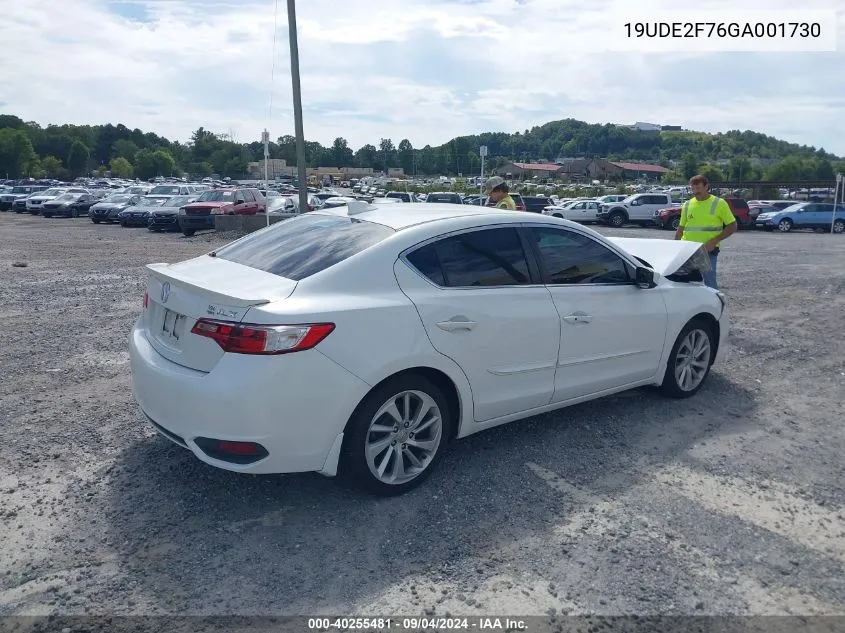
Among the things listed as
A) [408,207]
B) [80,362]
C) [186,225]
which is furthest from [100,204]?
[408,207]

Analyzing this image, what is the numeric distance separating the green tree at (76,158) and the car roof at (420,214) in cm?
13248

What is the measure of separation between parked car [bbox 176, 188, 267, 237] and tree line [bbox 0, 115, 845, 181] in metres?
60.9

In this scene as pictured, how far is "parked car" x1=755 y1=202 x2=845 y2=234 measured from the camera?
3500cm

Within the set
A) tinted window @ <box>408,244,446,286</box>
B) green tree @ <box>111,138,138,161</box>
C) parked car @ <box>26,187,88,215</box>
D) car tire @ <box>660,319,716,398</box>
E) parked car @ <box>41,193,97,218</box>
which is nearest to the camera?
tinted window @ <box>408,244,446,286</box>

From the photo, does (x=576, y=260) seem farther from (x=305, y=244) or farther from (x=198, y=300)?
(x=198, y=300)

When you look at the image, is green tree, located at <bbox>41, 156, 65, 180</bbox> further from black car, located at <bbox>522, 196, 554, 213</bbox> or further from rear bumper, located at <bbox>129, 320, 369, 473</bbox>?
rear bumper, located at <bbox>129, 320, 369, 473</bbox>

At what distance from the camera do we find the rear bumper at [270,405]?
141 inches

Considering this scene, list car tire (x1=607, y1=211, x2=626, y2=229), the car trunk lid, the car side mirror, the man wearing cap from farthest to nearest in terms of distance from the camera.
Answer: car tire (x1=607, y1=211, x2=626, y2=229) < the man wearing cap < the car side mirror < the car trunk lid

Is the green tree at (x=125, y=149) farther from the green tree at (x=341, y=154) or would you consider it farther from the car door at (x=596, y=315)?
the car door at (x=596, y=315)

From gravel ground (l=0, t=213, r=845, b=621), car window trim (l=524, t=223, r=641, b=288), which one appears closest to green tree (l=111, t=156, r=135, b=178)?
gravel ground (l=0, t=213, r=845, b=621)

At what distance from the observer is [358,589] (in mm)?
3248

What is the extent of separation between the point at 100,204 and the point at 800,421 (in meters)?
31.8

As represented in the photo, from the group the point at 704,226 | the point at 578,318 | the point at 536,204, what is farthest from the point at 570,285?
the point at 536,204

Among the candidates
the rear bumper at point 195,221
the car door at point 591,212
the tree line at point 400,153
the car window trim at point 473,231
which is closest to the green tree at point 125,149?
the tree line at point 400,153
